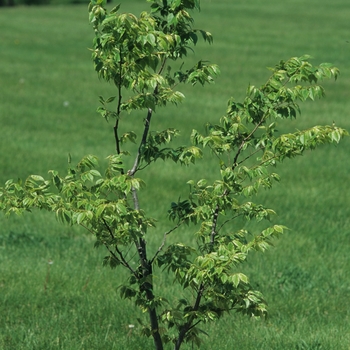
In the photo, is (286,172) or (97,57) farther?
(286,172)

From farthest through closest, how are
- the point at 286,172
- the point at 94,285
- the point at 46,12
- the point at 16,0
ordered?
the point at 16,0
the point at 46,12
the point at 286,172
the point at 94,285

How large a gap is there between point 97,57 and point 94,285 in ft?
9.41

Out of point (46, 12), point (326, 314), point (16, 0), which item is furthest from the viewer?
point (16, 0)

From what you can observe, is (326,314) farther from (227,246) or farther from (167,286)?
(227,246)

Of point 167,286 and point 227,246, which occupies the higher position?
point 227,246

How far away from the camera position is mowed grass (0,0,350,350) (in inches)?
209

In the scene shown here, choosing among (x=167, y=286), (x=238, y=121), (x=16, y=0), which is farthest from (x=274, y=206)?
(x=16, y=0)

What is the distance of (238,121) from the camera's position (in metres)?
3.88

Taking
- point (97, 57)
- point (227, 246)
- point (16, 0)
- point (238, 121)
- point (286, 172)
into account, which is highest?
point (97, 57)

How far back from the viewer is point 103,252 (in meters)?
7.04

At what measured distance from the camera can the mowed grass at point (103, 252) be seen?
531 centimetres

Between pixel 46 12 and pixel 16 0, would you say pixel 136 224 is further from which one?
pixel 16 0

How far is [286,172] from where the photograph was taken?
10.3 metres

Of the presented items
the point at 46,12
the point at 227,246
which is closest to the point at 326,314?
the point at 227,246
